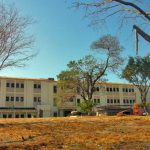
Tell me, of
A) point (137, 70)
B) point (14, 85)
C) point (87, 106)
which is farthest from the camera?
point (14, 85)

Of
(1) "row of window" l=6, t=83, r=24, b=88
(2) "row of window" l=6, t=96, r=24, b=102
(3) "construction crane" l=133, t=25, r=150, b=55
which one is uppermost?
(1) "row of window" l=6, t=83, r=24, b=88

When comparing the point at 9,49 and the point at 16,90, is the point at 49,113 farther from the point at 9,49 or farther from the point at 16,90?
the point at 9,49

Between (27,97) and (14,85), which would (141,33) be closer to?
(14,85)

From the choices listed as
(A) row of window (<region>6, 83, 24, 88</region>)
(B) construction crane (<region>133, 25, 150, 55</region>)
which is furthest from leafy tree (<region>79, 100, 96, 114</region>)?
(B) construction crane (<region>133, 25, 150, 55</region>)

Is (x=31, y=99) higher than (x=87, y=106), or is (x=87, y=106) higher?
(x=31, y=99)

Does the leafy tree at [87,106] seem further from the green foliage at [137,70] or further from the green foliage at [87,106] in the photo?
the green foliage at [137,70]

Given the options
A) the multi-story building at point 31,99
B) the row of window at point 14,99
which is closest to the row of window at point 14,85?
the multi-story building at point 31,99

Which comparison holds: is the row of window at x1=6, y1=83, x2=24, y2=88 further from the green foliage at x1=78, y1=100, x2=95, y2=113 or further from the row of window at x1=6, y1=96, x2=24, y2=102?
the green foliage at x1=78, y1=100, x2=95, y2=113

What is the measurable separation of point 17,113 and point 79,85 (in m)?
23.6

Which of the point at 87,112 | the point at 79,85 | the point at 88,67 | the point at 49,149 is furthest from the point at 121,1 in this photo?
the point at 79,85

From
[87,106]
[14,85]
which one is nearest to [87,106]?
[87,106]

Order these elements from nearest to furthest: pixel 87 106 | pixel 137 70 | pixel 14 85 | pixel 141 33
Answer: pixel 141 33
pixel 87 106
pixel 137 70
pixel 14 85

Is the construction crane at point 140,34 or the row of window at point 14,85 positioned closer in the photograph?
the construction crane at point 140,34

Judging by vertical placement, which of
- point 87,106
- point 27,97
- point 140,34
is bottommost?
point 87,106
